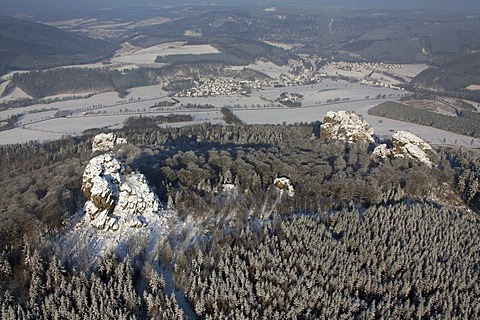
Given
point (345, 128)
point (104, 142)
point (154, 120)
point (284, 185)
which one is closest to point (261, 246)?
point (284, 185)

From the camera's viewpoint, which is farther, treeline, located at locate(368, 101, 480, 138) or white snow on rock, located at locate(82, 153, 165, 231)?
treeline, located at locate(368, 101, 480, 138)

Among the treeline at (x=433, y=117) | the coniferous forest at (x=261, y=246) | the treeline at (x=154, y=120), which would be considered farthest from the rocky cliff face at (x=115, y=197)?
the treeline at (x=433, y=117)

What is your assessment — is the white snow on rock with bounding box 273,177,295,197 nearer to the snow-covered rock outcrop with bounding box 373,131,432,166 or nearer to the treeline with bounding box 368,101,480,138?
the snow-covered rock outcrop with bounding box 373,131,432,166

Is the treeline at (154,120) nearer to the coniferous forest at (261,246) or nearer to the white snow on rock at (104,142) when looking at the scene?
the white snow on rock at (104,142)

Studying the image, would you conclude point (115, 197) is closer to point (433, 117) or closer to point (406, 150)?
point (406, 150)

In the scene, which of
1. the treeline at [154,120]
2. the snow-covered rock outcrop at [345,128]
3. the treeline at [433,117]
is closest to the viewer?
the snow-covered rock outcrop at [345,128]

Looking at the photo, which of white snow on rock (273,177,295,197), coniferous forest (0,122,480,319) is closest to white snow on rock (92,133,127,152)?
coniferous forest (0,122,480,319)

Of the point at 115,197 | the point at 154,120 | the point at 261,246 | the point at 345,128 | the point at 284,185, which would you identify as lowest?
the point at 154,120
